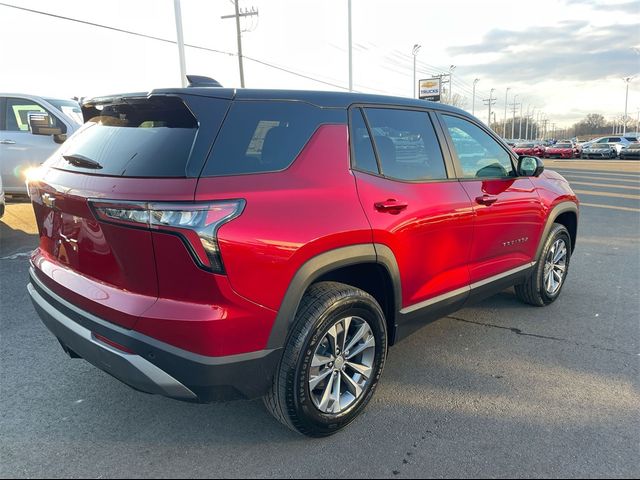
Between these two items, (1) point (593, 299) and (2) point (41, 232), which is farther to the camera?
(1) point (593, 299)

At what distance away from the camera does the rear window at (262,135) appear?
2.22 metres

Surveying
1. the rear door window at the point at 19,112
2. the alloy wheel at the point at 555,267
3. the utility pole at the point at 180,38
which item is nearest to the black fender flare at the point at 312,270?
the alloy wheel at the point at 555,267

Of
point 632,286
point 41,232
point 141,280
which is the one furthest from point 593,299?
point 41,232

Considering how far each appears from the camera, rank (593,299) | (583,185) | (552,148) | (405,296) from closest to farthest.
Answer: (405,296), (593,299), (583,185), (552,148)

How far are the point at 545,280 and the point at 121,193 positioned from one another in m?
3.79

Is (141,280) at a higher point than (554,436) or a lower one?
higher

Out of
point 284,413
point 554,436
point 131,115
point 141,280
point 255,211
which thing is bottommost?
point 554,436

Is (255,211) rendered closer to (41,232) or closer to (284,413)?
(284,413)

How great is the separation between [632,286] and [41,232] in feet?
18.0

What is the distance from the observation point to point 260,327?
7.28ft

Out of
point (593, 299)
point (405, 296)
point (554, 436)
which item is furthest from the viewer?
point (593, 299)

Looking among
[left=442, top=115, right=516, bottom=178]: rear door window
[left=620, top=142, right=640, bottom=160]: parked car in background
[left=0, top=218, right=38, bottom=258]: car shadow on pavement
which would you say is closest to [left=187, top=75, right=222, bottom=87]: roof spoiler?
[left=442, top=115, right=516, bottom=178]: rear door window

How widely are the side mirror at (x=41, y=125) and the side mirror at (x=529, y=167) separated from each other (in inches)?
257

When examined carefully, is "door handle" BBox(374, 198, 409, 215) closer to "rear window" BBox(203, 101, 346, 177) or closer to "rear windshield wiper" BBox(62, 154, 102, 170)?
"rear window" BBox(203, 101, 346, 177)
